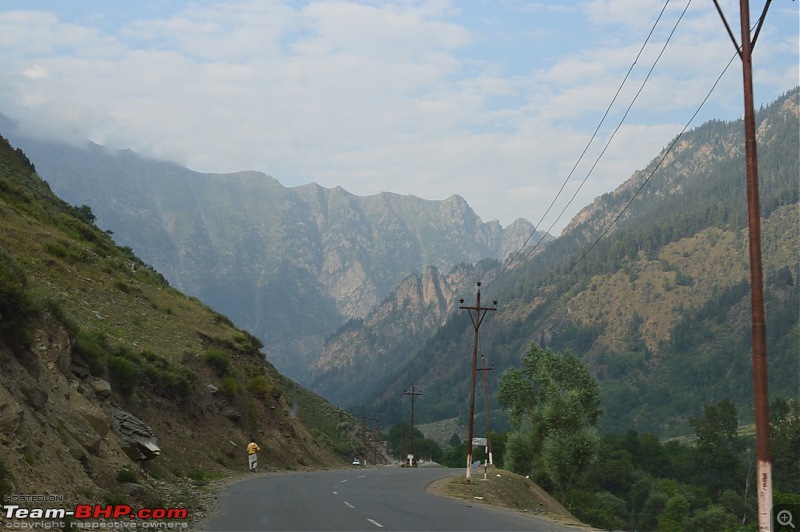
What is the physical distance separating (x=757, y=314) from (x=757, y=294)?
530mm

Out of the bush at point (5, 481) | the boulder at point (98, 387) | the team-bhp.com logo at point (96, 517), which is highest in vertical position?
the boulder at point (98, 387)

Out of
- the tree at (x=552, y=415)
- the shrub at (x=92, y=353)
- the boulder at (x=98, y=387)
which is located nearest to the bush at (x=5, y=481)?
the boulder at (x=98, y=387)

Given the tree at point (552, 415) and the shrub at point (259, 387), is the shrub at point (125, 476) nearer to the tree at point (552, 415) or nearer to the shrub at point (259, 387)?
the shrub at point (259, 387)

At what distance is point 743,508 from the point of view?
11525cm

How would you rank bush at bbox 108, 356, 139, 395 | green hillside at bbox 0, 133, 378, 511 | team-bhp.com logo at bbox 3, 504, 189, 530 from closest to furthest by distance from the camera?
team-bhp.com logo at bbox 3, 504, 189, 530
green hillside at bbox 0, 133, 378, 511
bush at bbox 108, 356, 139, 395

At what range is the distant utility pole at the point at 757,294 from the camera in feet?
51.7

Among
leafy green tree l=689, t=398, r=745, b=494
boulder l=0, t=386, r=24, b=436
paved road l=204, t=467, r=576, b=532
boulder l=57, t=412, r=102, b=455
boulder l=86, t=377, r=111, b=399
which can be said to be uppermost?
boulder l=86, t=377, r=111, b=399

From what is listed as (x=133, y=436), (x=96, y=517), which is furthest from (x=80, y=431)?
(x=133, y=436)

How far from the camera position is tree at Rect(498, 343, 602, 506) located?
68.6 meters

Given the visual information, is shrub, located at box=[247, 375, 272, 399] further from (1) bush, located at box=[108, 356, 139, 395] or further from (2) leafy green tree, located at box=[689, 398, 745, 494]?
(2) leafy green tree, located at box=[689, 398, 745, 494]

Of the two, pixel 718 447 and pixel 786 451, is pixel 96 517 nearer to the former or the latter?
pixel 786 451

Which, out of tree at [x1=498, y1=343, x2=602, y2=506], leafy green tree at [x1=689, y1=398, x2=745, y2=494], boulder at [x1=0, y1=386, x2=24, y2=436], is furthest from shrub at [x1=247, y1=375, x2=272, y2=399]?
leafy green tree at [x1=689, y1=398, x2=745, y2=494]

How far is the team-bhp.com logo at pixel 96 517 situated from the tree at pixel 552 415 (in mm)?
51877

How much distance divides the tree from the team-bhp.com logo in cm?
5188
